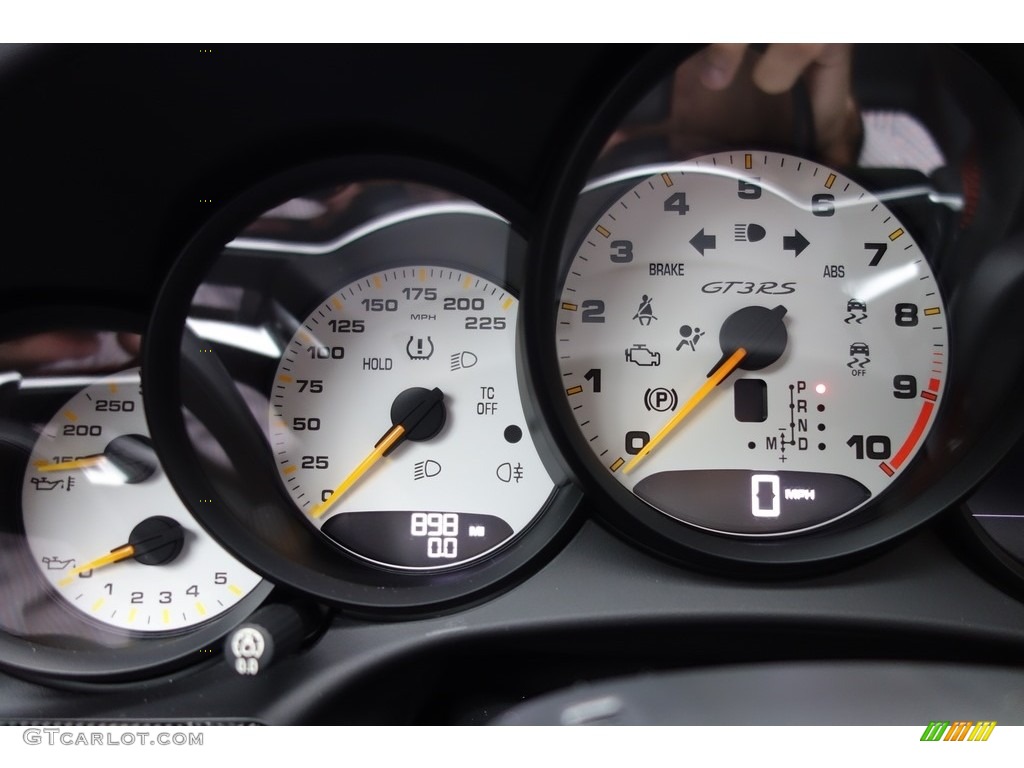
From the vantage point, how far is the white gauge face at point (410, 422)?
5.51ft

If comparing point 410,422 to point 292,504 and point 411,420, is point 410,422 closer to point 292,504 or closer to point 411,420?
point 411,420

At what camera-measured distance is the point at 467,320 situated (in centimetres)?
171

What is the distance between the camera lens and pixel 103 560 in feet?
5.52

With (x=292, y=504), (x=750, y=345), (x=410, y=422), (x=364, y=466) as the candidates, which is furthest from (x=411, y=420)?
(x=750, y=345)

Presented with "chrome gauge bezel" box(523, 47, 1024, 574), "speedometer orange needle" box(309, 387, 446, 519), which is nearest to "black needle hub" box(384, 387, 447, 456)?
"speedometer orange needle" box(309, 387, 446, 519)

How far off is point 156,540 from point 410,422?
51 cm

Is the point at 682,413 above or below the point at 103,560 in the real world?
above

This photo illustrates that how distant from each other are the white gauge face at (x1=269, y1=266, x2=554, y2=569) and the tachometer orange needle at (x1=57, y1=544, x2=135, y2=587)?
306mm

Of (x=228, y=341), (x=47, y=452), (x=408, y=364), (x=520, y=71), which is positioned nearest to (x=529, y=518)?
(x=408, y=364)

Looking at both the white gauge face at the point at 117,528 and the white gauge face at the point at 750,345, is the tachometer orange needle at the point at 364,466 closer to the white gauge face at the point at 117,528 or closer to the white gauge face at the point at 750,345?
the white gauge face at the point at 117,528

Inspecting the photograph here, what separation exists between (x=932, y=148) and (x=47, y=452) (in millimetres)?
1715
